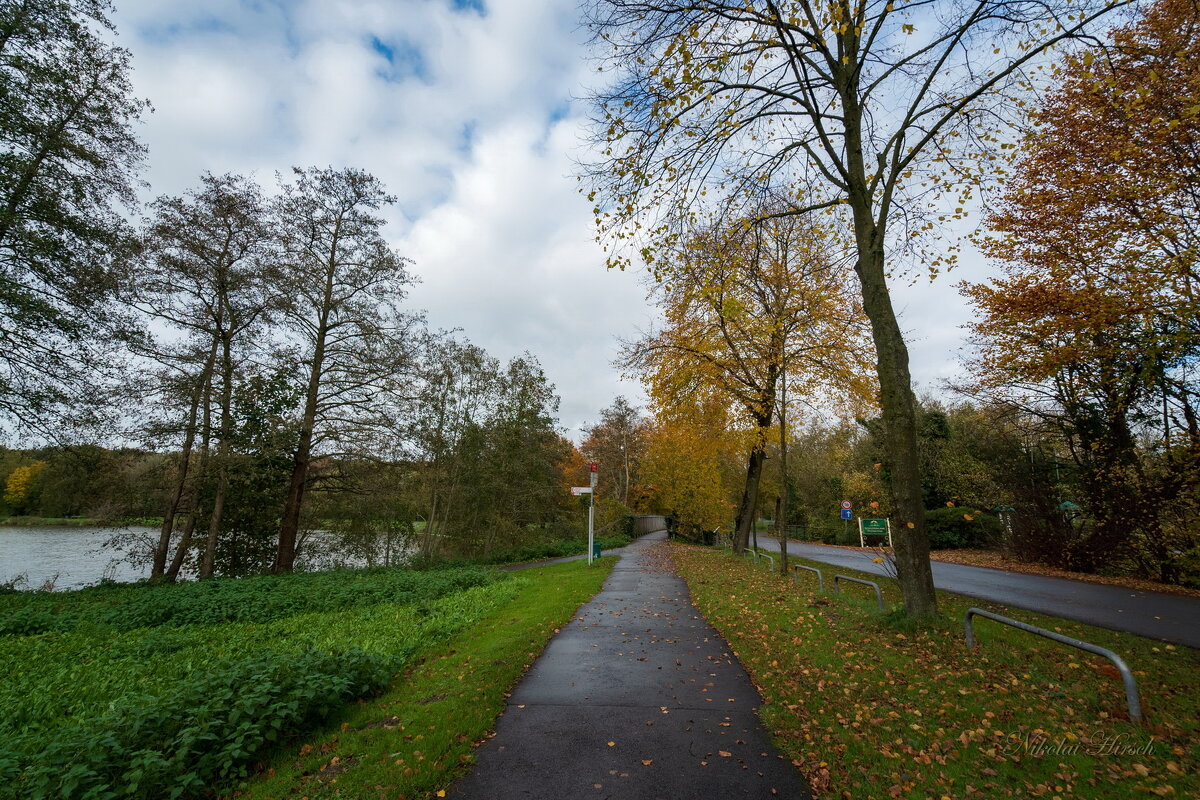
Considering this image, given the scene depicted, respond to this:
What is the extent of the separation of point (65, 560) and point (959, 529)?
1466 inches

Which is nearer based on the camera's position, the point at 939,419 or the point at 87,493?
the point at 87,493

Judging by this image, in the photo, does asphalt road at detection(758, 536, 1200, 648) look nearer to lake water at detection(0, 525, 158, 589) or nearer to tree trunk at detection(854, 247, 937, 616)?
tree trunk at detection(854, 247, 937, 616)

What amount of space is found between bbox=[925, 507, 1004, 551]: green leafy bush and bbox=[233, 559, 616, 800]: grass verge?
75.8 ft

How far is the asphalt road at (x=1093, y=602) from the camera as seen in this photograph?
8.03m

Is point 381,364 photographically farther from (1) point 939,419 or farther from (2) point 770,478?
(2) point 770,478

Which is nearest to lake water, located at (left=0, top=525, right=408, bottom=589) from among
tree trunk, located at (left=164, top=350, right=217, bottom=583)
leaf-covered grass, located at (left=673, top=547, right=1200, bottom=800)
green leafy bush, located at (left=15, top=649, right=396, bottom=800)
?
tree trunk, located at (left=164, top=350, right=217, bottom=583)

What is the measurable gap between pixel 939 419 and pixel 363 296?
25.4 meters

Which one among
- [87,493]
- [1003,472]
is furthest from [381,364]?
[1003,472]

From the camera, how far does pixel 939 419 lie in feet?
82.7

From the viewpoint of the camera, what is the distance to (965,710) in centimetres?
425

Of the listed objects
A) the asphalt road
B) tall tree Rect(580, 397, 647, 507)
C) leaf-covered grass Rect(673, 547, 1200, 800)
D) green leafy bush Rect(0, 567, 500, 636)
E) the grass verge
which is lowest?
green leafy bush Rect(0, 567, 500, 636)

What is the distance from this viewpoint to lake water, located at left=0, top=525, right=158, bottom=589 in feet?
52.3

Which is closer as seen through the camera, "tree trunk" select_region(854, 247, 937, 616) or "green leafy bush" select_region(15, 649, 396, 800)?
"green leafy bush" select_region(15, 649, 396, 800)

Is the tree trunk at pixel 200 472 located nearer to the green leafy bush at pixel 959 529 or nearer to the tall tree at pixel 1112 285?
the tall tree at pixel 1112 285
